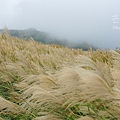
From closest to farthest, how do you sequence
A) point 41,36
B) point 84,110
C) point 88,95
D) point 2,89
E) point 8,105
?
point 88,95 → point 84,110 → point 8,105 → point 2,89 → point 41,36

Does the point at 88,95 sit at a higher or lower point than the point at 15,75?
higher

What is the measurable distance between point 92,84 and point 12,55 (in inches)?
144

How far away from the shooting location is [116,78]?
1.98m

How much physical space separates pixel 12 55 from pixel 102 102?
3246 mm

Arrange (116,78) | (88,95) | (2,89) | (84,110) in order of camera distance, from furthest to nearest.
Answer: (2,89)
(84,110)
(88,95)
(116,78)

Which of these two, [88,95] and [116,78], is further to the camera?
[88,95]

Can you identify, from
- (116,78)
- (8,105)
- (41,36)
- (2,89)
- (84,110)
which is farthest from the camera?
(41,36)

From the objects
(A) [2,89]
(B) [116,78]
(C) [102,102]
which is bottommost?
(A) [2,89]

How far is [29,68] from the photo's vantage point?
14.4 ft

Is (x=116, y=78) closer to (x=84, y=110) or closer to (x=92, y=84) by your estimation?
(x=92, y=84)

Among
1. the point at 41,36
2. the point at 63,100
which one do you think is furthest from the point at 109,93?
the point at 41,36

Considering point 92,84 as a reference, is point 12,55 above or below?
below

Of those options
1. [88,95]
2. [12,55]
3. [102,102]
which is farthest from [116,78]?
[12,55]

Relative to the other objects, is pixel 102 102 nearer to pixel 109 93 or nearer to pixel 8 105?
pixel 109 93
